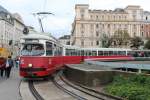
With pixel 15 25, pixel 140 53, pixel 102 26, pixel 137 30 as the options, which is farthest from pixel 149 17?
pixel 140 53

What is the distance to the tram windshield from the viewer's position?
85.6ft

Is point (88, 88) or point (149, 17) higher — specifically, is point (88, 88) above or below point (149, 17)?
below

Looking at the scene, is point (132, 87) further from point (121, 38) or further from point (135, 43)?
point (135, 43)

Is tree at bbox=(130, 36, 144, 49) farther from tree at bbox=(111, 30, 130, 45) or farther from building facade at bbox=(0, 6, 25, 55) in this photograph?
building facade at bbox=(0, 6, 25, 55)

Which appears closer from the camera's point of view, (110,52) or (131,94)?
(131,94)

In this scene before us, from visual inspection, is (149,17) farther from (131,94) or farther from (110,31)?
(131,94)

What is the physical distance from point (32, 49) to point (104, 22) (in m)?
160

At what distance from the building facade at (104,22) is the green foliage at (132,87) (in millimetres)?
162828

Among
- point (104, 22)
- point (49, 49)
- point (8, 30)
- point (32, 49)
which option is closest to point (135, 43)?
point (8, 30)

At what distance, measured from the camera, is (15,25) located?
157250mm

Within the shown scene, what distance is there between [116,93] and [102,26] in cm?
16955

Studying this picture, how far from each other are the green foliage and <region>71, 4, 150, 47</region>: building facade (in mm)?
162828

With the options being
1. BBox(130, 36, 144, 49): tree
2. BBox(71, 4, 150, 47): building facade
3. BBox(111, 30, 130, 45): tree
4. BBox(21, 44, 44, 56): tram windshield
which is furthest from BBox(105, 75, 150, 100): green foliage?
BBox(71, 4, 150, 47): building facade

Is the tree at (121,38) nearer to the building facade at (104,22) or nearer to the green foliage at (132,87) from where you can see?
the building facade at (104,22)
